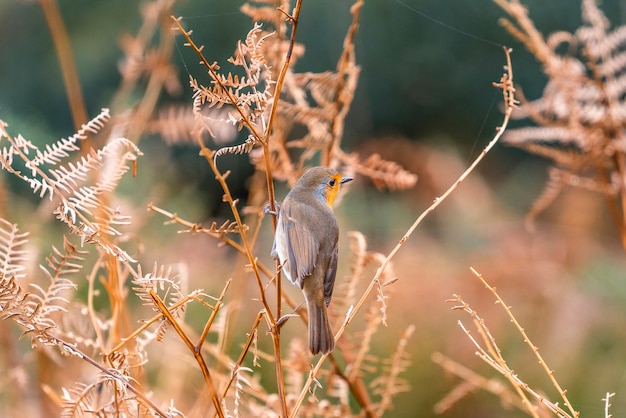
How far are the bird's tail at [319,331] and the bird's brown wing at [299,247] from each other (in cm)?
2

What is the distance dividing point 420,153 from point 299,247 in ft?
6.10

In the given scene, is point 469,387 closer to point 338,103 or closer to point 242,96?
point 338,103

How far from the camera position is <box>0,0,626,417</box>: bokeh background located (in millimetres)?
1822

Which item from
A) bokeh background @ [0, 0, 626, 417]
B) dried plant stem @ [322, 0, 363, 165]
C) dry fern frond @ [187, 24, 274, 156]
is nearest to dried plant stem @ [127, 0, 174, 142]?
dried plant stem @ [322, 0, 363, 165]

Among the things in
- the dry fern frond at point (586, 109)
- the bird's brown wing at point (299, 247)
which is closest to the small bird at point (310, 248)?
the bird's brown wing at point (299, 247)

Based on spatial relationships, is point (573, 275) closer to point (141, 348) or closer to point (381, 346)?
point (381, 346)

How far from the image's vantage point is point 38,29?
94.7 inches

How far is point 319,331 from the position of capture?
0.42 metres

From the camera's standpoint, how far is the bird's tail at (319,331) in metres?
0.40

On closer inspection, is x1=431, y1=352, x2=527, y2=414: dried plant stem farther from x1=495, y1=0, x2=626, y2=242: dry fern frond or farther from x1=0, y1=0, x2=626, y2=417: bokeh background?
x1=0, y1=0, x2=626, y2=417: bokeh background

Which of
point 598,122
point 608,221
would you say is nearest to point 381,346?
point 598,122

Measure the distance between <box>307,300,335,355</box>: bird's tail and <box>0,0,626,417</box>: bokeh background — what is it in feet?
4.04

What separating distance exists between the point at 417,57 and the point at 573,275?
3.03 feet

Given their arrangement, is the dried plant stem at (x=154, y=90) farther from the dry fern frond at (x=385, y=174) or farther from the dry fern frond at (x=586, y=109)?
the dry fern frond at (x=586, y=109)
